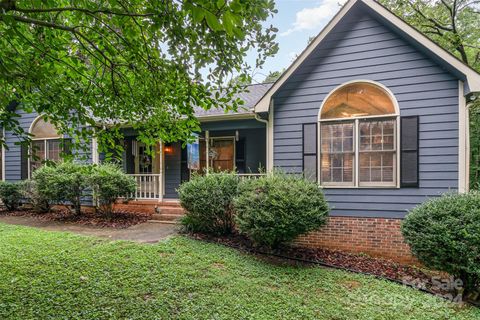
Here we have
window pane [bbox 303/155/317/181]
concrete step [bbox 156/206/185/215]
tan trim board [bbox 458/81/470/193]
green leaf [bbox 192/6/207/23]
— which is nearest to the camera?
green leaf [bbox 192/6/207/23]

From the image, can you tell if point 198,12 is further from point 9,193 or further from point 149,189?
point 9,193

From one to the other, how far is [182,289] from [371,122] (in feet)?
16.7

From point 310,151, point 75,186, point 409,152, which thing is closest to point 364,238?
point 409,152

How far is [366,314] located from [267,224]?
2182 mm

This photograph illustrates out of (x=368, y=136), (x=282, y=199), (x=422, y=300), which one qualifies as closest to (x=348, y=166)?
(x=368, y=136)

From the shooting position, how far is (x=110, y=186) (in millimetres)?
8195

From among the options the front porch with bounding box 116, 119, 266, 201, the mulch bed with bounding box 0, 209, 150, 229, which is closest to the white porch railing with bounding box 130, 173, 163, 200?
the front porch with bounding box 116, 119, 266, 201

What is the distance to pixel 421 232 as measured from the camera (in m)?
4.44

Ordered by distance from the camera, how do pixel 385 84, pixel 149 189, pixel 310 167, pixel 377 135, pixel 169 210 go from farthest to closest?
1. pixel 149 189
2. pixel 169 210
3. pixel 310 167
4. pixel 377 135
5. pixel 385 84

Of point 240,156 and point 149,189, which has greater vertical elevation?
point 240,156

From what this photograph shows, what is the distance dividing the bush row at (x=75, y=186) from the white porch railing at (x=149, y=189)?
49 centimetres

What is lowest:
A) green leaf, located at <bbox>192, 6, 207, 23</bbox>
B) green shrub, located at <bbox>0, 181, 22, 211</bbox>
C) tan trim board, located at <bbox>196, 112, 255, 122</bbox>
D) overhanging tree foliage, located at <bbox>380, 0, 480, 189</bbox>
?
green shrub, located at <bbox>0, 181, 22, 211</bbox>

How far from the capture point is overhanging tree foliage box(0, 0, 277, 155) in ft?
10.2

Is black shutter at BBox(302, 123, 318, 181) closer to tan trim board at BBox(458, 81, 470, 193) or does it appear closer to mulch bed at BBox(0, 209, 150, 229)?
tan trim board at BBox(458, 81, 470, 193)
